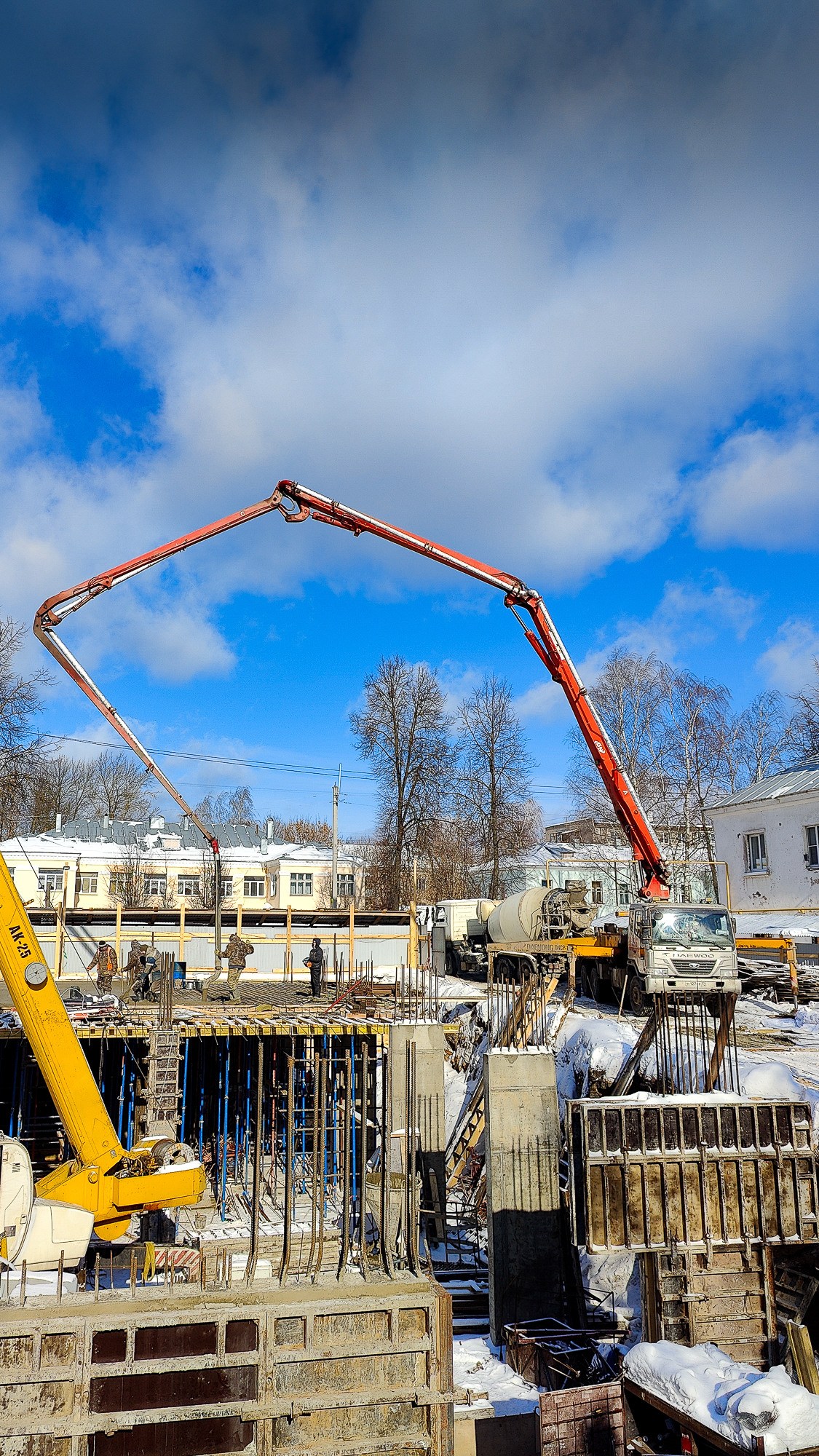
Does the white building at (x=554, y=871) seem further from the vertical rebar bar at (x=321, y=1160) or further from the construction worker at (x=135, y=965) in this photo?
the vertical rebar bar at (x=321, y=1160)

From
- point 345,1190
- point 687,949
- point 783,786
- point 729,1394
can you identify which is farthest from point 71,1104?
point 783,786

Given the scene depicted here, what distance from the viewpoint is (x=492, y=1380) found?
11.2 m

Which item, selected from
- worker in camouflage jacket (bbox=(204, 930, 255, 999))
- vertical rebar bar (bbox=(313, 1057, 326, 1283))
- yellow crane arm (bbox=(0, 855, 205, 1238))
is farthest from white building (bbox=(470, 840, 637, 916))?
vertical rebar bar (bbox=(313, 1057, 326, 1283))

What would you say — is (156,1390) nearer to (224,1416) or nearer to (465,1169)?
(224,1416)

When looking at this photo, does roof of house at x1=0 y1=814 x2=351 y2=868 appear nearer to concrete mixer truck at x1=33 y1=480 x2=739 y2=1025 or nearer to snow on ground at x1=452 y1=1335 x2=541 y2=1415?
concrete mixer truck at x1=33 y1=480 x2=739 y2=1025

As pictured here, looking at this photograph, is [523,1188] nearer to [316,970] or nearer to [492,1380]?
[492,1380]

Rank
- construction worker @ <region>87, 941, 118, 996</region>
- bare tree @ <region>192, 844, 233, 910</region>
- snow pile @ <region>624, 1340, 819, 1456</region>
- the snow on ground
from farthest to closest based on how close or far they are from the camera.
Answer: bare tree @ <region>192, 844, 233, 910</region> < construction worker @ <region>87, 941, 118, 996</region> < the snow on ground < snow pile @ <region>624, 1340, 819, 1456</region>

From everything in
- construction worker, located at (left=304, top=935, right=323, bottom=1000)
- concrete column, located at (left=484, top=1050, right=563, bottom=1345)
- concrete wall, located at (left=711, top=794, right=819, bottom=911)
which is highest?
concrete wall, located at (left=711, top=794, right=819, bottom=911)

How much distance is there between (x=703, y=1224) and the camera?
1088 cm

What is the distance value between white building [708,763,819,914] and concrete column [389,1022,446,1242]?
13989 millimetres

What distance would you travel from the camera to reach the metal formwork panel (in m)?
10.8

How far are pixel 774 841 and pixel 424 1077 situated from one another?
50.4 feet

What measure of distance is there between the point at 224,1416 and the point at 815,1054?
43.4ft

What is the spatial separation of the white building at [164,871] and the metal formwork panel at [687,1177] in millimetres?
34016
